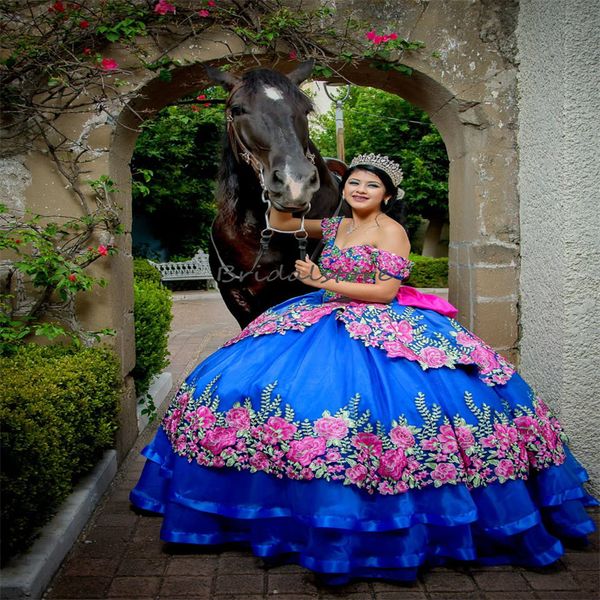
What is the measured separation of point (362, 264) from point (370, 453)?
924 millimetres

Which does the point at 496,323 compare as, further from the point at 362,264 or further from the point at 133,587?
the point at 133,587

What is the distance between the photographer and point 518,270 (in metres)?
3.94

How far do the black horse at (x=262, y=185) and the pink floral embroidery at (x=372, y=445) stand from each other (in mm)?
889

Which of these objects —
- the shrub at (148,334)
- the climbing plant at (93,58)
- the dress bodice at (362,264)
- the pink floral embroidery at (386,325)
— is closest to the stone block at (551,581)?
the pink floral embroidery at (386,325)

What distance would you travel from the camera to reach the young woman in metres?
2.58

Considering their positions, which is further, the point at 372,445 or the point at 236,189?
the point at 236,189

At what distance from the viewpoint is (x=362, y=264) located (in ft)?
10.3

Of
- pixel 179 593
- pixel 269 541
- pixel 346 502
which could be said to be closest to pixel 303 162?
pixel 346 502

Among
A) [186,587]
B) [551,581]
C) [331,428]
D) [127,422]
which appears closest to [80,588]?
[186,587]

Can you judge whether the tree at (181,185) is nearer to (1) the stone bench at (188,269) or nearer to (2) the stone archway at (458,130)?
(1) the stone bench at (188,269)

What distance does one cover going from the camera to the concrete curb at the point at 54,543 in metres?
2.43

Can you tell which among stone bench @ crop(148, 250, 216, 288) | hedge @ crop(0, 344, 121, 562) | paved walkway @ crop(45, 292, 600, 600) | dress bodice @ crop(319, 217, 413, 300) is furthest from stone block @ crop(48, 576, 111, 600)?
stone bench @ crop(148, 250, 216, 288)

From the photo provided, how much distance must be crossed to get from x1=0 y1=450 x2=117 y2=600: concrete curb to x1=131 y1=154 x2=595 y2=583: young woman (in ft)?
1.47

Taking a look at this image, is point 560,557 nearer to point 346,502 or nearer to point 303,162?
point 346,502
